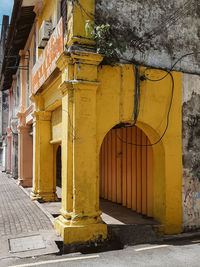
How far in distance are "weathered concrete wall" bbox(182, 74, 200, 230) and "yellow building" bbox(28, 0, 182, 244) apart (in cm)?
22

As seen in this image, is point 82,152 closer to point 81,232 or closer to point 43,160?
point 81,232

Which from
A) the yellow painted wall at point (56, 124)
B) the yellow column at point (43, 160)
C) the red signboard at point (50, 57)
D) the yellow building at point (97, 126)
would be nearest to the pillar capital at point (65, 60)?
the yellow building at point (97, 126)

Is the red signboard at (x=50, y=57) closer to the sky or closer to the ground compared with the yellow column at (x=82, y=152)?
closer to the sky

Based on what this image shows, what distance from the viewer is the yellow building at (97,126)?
6.61m

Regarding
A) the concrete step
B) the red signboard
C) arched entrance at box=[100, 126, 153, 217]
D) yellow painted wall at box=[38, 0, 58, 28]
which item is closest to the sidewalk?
the concrete step

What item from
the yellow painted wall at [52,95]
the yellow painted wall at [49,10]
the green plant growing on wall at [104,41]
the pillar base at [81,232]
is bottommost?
the pillar base at [81,232]

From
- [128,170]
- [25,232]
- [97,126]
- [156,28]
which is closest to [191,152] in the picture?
[128,170]

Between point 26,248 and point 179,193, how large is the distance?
159 inches

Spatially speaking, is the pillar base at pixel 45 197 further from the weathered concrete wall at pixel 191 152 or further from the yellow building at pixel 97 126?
the weathered concrete wall at pixel 191 152

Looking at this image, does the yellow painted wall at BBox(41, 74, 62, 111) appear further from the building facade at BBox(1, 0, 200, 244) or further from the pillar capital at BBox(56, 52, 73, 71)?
the pillar capital at BBox(56, 52, 73, 71)

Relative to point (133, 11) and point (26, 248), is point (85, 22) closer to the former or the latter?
point (133, 11)

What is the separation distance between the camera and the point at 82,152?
662 cm

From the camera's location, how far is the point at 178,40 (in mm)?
8039

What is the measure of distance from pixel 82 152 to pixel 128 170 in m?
3.38
